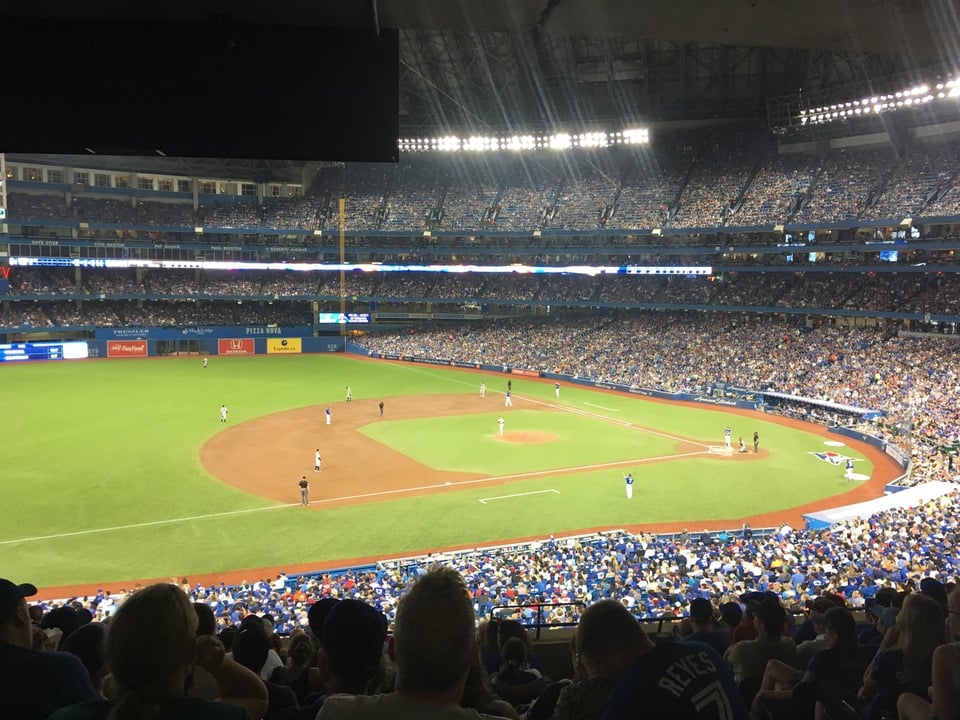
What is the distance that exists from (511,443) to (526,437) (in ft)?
5.14

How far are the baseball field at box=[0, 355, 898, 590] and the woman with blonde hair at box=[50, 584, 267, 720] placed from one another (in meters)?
19.5

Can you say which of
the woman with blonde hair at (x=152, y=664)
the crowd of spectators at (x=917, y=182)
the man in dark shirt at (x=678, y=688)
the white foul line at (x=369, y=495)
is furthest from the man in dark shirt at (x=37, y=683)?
the crowd of spectators at (x=917, y=182)

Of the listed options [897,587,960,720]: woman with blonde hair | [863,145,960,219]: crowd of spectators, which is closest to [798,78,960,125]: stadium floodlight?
[863,145,960,219]: crowd of spectators

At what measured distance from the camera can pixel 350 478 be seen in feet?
98.2

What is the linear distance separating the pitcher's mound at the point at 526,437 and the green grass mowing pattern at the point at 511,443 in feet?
1.31

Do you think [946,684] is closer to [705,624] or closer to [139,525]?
[705,624]

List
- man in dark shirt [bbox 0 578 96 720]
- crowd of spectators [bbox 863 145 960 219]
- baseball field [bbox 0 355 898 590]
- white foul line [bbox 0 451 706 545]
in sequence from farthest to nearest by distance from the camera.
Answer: crowd of spectators [bbox 863 145 960 219] → white foul line [bbox 0 451 706 545] → baseball field [bbox 0 355 898 590] → man in dark shirt [bbox 0 578 96 720]

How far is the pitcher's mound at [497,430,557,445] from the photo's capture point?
3700 cm

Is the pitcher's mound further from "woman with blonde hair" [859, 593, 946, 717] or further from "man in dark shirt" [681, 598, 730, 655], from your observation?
"woman with blonde hair" [859, 593, 946, 717]

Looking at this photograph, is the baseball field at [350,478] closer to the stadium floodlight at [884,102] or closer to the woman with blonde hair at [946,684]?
the woman with blonde hair at [946,684]

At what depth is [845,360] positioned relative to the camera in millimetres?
46094

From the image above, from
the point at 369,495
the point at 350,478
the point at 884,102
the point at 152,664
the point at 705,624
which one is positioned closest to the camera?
the point at 152,664

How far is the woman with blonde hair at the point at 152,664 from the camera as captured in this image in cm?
223

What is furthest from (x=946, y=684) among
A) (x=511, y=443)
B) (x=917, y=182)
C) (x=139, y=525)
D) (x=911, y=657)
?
(x=917, y=182)
